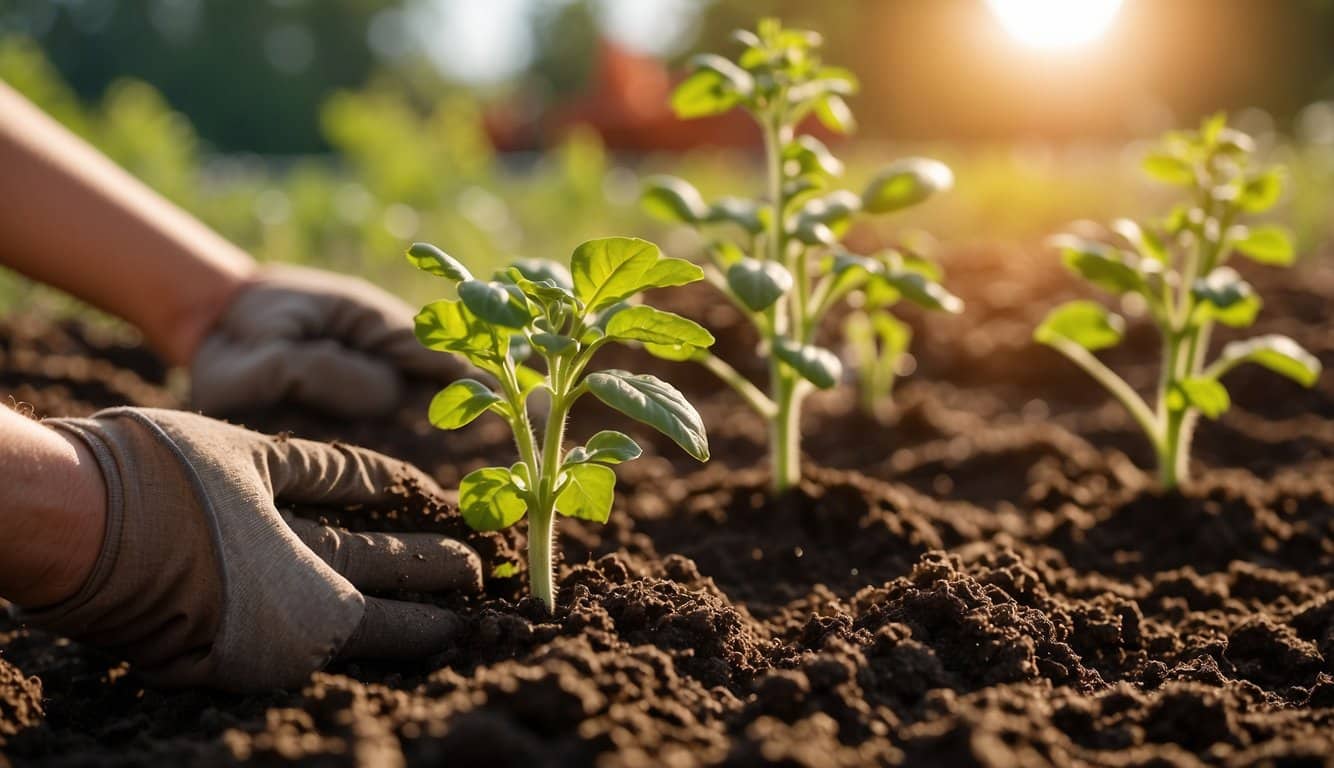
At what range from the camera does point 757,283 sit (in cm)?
172

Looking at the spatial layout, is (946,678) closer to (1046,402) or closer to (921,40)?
(1046,402)

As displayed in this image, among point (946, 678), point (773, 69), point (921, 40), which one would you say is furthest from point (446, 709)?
point (921, 40)

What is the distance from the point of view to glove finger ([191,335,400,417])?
2.56m

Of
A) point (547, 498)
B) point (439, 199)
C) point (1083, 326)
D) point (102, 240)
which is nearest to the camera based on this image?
point (547, 498)

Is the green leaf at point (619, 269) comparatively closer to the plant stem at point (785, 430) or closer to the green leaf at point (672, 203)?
the green leaf at point (672, 203)

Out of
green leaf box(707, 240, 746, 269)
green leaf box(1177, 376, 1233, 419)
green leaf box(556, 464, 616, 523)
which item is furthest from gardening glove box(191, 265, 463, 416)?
green leaf box(1177, 376, 1233, 419)

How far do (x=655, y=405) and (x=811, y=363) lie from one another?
0.50m

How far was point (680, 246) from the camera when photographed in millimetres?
6246

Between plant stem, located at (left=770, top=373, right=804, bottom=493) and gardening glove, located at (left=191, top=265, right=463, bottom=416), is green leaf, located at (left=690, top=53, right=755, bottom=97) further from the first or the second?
gardening glove, located at (left=191, top=265, right=463, bottom=416)

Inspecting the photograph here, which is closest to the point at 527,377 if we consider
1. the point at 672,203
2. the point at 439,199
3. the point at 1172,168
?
the point at 672,203

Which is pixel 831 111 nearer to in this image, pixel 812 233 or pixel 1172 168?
pixel 812 233

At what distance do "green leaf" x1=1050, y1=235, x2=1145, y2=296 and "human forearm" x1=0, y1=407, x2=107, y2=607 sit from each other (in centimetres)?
177

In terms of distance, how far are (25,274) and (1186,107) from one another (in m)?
27.8

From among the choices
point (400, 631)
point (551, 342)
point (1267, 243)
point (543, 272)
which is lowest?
point (400, 631)
